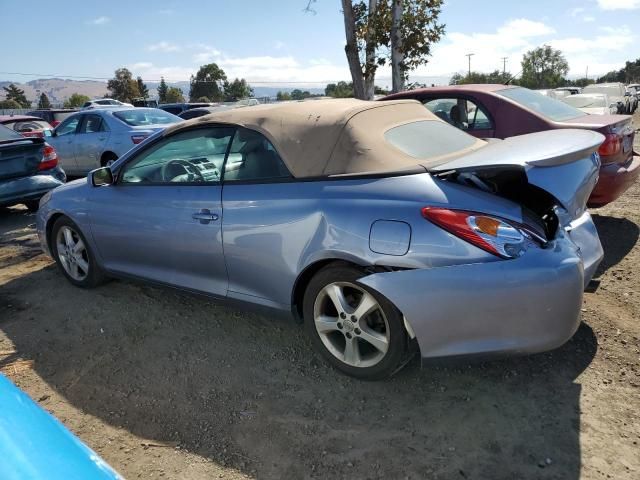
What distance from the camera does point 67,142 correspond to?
9.93m

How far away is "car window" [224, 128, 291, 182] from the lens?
10.4 feet

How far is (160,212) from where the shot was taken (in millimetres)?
3625

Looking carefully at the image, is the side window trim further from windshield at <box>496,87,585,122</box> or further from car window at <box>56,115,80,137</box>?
car window at <box>56,115,80,137</box>

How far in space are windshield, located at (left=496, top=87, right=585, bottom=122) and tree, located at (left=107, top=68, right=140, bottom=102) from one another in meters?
74.0

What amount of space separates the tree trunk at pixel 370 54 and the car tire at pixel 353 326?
970 cm

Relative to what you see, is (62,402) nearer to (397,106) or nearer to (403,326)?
(403,326)

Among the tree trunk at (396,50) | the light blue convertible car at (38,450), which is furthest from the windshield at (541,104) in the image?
the tree trunk at (396,50)

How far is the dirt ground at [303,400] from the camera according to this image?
7.61 feet

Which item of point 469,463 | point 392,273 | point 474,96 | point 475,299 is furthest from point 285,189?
point 474,96

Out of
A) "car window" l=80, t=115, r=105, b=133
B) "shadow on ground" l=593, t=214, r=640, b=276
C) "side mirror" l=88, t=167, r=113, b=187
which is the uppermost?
"car window" l=80, t=115, r=105, b=133

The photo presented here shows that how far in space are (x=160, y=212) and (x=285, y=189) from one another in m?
1.12

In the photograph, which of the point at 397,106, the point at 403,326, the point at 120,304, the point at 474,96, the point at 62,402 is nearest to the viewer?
the point at 403,326

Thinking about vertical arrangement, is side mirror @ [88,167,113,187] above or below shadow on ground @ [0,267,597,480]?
above

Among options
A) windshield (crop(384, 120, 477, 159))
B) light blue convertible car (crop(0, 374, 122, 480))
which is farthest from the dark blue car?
light blue convertible car (crop(0, 374, 122, 480))
